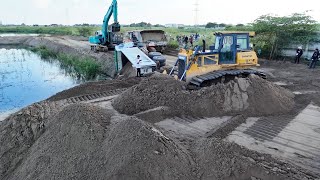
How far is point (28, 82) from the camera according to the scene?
659 inches

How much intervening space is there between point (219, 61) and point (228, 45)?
67cm

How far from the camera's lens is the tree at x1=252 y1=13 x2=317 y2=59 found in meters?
17.8

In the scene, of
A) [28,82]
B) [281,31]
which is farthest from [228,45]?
[28,82]

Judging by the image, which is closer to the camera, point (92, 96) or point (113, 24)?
point (92, 96)

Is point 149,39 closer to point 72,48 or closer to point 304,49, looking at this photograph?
point 304,49

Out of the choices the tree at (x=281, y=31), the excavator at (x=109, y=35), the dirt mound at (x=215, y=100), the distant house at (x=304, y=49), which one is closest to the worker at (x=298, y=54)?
the distant house at (x=304, y=49)

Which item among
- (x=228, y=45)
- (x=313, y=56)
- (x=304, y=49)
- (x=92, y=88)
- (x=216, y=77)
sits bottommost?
(x=92, y=88)

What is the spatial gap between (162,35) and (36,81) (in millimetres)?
9467

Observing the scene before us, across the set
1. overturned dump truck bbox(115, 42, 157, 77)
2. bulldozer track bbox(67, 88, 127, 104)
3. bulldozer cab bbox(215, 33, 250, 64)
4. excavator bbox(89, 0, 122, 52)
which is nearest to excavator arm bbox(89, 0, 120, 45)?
excavator bbox(89, 0, 122, 52)

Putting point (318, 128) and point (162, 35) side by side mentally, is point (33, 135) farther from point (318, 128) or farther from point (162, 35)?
point (162, 35)

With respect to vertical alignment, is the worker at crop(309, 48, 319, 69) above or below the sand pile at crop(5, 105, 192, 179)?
above

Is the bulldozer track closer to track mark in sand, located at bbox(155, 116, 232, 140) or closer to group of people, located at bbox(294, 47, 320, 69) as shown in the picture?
track mark in sand, located at bbox(155, 116, 232, 140)

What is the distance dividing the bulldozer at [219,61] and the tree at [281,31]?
9629mm

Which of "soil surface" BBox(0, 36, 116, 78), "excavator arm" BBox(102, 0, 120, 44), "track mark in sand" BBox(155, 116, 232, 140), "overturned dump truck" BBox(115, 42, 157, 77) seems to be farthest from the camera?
"excavator arm" BBox(102, 0, 120, 44)
